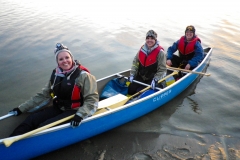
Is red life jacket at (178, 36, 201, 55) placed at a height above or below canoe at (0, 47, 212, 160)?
above

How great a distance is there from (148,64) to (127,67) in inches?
90.9

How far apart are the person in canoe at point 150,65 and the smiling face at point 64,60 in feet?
6.19

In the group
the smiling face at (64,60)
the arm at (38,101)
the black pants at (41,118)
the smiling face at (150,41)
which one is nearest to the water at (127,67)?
the arm at (38,101)

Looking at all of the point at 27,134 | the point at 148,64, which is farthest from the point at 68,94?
the point at 148,64

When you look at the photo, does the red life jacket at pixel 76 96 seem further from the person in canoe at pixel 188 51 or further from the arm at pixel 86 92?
the person in canoe at pixel 188 51

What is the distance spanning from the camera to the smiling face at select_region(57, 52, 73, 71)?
2.99 meters

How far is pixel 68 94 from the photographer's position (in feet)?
10.5

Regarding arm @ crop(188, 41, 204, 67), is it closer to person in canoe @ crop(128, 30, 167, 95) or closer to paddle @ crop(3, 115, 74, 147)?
person in canoe @ crop(128, 30, 167, 95)

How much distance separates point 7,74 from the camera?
5.90m

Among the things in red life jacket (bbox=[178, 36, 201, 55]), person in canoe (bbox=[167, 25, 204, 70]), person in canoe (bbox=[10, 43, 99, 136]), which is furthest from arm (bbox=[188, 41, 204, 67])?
person in canoe (bbox=[10, 43, 99, 136])

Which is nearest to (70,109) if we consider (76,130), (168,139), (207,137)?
(76,130)

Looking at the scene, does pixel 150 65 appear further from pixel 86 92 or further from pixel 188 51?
pixel 86 92

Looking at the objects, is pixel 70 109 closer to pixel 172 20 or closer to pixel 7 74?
pixel 7 74

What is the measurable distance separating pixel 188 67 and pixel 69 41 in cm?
519
